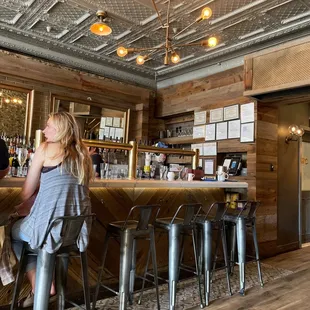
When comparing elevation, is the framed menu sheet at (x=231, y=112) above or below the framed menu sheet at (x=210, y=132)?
above

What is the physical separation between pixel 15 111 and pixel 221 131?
3.20m

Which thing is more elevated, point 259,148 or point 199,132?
point 199,132

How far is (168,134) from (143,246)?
3.51m

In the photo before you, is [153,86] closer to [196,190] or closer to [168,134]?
[168,134]

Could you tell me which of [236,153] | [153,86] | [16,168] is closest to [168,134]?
[153,86]

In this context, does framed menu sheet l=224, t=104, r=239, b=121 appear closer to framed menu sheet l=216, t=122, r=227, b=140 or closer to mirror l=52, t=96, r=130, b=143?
framed menu sheet l=216, t=122, r=227, b=140

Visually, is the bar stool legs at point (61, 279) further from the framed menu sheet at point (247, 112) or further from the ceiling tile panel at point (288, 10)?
the ceiling tile panel at point (288, 10)

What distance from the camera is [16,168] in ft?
8.43

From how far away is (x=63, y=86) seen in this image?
5172 mm

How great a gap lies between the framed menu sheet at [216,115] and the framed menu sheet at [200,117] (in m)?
0.17

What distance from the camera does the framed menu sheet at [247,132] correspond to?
4383mm

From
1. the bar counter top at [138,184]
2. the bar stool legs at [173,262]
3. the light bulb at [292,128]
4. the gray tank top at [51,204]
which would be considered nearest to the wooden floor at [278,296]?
the bar stool legs at [173,262]

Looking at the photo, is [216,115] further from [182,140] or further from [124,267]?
[124,267]

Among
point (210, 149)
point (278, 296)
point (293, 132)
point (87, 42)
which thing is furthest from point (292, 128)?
point (87, 42)
